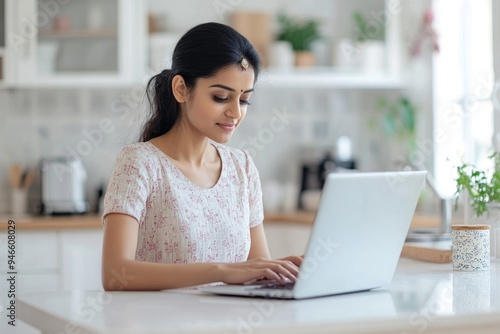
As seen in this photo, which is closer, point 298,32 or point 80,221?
point 80,221

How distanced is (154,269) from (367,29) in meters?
2.98

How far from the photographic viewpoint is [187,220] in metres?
2.11

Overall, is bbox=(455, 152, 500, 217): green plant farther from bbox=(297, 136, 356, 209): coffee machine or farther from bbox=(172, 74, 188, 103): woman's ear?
bbox=(297, 136, 356, 209): coffee machine

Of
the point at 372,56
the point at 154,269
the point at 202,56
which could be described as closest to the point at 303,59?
the point at 372,56

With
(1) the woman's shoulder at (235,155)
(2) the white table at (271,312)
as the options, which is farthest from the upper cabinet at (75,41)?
(2) the white table at (271,312)

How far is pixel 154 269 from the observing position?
1.83 m

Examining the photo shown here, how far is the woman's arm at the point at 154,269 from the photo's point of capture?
5.73 ft

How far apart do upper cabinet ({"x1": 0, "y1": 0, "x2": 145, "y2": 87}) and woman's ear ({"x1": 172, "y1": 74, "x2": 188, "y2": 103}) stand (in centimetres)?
204

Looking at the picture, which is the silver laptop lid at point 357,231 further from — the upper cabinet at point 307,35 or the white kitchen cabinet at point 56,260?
the upper cabinet at point 307,35

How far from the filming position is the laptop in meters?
1.58

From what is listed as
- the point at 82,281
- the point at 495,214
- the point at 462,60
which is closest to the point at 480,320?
the point at 495,214

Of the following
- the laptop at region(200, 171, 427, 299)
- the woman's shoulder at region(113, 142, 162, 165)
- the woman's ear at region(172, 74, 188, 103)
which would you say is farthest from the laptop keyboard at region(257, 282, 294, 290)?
the woman's ear at region(172, 74, 188, 103)

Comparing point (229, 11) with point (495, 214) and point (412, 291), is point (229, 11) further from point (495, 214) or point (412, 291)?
point (412, 291)

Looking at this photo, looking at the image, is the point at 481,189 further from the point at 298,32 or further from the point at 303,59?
the point at 298,32
